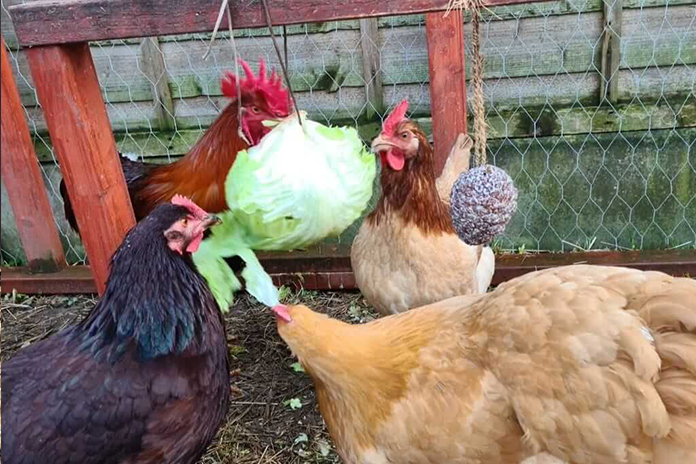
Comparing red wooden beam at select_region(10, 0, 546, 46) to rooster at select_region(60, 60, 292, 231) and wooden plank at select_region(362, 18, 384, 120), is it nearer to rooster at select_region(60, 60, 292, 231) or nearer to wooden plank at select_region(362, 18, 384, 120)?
rooster at select_region(60, 60, 292, 231)

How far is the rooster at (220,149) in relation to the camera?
2.28 metres

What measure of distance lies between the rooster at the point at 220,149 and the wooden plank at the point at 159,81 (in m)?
1.05

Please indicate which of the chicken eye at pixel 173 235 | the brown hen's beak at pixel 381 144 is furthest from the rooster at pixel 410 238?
the chicken eye at pixel 173 235

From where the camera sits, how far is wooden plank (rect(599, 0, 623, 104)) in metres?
2.89

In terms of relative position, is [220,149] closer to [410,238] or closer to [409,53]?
[410,238]

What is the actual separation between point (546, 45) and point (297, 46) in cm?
131

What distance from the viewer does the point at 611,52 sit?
2965 millimetres

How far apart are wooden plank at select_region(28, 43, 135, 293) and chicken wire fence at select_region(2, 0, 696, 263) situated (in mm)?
1390

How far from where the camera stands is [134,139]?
337 centimetres

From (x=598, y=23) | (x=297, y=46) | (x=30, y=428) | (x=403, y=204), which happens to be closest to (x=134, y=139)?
(x=297, y=46)

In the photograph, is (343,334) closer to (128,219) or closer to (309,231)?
(309,231)

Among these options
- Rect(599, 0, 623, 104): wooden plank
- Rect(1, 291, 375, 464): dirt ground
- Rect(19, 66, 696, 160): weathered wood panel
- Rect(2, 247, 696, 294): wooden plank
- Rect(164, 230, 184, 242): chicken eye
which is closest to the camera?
Rect(164, 230, 184, 242): chicken eye

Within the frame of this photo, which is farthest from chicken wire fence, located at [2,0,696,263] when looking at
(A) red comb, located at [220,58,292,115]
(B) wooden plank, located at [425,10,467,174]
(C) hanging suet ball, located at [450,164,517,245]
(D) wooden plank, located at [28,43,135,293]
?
(C) hanging suet ball, located at [450,164,517,245]

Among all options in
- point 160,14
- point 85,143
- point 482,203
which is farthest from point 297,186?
point 85,143
